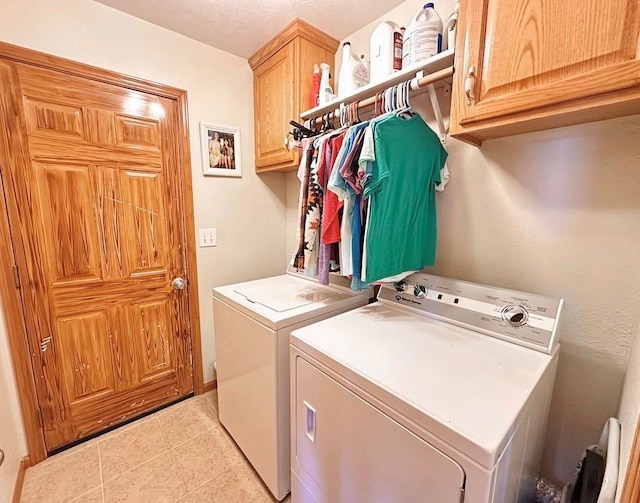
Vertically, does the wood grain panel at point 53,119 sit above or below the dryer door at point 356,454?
above

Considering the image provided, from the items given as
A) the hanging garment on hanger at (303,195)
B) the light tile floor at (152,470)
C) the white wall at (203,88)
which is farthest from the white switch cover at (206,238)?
the light tile floor at (152,470)

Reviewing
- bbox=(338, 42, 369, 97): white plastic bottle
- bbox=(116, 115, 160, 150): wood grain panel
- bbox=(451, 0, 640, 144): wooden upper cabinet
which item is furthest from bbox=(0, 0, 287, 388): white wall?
bbox=(451, 0, 640, 144): wooden upper cabinet

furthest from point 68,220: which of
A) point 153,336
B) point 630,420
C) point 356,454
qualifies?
point 630,420

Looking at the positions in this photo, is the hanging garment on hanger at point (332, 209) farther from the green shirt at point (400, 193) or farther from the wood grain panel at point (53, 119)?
the wood grain panel at point (53, 119)

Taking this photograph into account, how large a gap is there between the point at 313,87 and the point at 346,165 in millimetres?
906

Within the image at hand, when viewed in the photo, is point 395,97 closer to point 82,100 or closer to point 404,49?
point 404,49

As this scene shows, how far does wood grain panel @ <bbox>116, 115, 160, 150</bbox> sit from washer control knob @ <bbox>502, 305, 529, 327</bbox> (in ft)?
6.58

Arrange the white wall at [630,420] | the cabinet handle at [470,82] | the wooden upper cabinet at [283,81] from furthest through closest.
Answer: the wooden upper cabinet at [283,81]
the cabinet handle at [470,82]
the white wall at [630,420]

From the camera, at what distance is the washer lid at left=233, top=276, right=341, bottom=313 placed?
1.38m

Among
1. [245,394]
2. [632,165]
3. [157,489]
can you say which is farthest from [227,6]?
[157,489]

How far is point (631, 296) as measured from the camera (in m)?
0.94

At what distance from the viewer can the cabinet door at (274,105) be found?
1690mm

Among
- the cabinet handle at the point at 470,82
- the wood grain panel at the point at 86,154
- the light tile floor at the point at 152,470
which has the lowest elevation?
the light tile floor at the point at 152,470

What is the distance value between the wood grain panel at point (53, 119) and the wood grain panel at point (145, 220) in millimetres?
299
